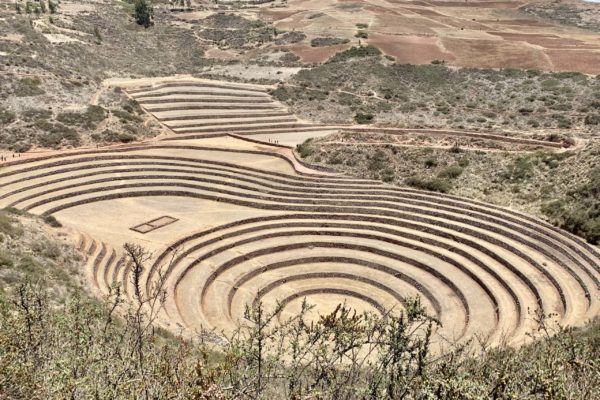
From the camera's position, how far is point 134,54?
242 feet

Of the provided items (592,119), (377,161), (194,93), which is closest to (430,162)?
(377,161)

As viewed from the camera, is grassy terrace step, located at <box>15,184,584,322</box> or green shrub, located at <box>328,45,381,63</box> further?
green shrub, located at <box>328,45,381,63</box>

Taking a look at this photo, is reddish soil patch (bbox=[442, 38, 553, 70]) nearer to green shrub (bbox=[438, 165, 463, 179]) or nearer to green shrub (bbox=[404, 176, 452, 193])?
green shrub (bbox=[438, 165, 463, 179])

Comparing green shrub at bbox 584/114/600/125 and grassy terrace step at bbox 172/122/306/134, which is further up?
green shrub at bbox 584/114/600/125

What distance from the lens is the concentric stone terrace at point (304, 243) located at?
19.8m

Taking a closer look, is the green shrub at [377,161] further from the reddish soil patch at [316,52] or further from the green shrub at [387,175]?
the reddish soil patch at [316,52]

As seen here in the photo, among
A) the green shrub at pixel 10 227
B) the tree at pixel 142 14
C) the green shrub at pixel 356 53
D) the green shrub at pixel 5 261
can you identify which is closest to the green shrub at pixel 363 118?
the green shrub at pixel 356 53

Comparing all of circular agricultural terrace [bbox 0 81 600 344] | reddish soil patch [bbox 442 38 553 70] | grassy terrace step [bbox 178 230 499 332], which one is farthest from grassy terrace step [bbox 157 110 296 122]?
reddish soil patch [bbox 442 38 553 70]

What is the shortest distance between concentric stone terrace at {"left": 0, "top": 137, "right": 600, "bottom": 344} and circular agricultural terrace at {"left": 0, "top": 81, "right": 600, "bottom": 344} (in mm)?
65

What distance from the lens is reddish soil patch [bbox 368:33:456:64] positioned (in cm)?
6862

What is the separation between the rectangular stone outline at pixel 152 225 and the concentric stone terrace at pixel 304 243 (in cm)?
43

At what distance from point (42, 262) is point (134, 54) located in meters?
62.8

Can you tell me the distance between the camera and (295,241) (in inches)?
1000

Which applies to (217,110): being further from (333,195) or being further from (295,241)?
(295,241)
